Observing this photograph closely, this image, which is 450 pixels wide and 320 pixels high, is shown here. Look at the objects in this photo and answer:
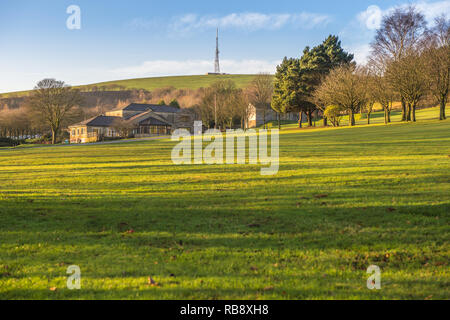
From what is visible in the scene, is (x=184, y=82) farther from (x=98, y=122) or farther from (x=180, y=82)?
(x=98, y=122)

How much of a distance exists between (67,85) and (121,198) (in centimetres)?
7002

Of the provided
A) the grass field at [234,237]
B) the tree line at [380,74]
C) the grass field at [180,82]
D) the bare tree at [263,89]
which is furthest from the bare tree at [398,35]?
the grass field at [180,82]

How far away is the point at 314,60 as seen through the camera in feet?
211

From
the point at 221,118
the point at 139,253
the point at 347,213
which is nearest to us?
the point at 139,253

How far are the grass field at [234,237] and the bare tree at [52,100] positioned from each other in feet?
209

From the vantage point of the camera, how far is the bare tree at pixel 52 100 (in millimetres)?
68750

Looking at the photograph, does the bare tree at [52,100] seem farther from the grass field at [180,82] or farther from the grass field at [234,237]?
the grass field at [180,82]

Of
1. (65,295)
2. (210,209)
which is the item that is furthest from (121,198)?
(65,295)

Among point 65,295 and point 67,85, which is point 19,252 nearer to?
point 65,295

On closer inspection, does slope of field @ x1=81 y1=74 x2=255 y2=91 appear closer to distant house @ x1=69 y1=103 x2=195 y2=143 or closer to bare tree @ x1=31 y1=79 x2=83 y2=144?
distant house @ x1=69 y1=103 x2=195 y2=143

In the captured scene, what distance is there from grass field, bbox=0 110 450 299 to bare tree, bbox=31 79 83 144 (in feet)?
209

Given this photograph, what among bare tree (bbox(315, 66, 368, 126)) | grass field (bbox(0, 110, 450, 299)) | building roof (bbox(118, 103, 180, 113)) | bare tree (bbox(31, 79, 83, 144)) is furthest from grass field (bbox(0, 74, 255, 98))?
grass field (bbox(0, 110, 450, 299))

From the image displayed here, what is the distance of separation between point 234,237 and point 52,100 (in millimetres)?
73498
